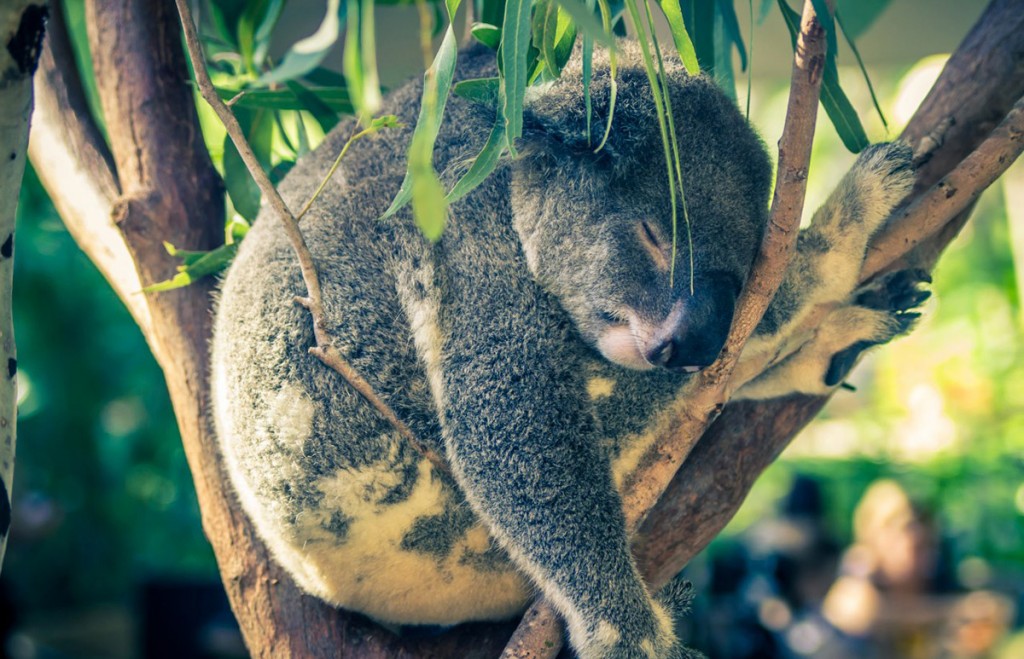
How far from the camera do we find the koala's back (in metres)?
2.06

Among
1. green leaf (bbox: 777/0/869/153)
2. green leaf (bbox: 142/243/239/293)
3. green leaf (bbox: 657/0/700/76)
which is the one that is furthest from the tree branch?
green leaf (bbox: 142/243/239/293)

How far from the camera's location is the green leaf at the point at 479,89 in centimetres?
178

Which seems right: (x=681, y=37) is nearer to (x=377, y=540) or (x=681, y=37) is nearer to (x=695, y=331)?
(x=695, y=331)

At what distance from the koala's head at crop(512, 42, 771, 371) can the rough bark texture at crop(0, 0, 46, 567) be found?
38.5 inches

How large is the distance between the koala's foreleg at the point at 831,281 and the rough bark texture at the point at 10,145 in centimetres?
153

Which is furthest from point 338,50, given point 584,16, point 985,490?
point 985,490

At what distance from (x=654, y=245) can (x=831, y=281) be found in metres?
0.44

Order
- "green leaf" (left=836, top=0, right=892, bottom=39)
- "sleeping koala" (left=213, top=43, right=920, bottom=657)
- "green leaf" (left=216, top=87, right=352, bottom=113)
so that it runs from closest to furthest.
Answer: "sleeping koala" (left=213, top=43, right=920, bottom=657), "green leaf" (left=216, top=87, right=352, bottom=113), "green leaf" (left=836, top=0, right=892, bottom=39)

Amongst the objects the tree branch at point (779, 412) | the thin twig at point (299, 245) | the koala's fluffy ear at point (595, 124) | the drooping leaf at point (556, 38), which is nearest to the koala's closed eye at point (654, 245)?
the koala's fluffy ear at point (595, 124)

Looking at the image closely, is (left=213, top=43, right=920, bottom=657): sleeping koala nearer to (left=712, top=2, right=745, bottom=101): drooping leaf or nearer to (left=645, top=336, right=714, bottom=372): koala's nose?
(left=645, top=336, right=714, bottom=372): koala's nose

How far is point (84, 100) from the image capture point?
8.89ft

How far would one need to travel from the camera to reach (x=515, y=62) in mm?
1508

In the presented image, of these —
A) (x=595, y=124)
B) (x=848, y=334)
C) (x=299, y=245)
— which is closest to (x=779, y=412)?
(x=848, y=334)

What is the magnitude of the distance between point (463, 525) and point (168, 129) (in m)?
1.40
